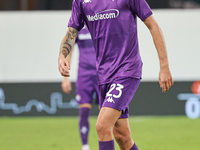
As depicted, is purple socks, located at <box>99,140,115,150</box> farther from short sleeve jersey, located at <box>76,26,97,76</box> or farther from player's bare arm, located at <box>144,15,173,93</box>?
short sleeve jersey, located at <box>76,26,97,76</box>

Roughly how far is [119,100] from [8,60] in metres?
6.31

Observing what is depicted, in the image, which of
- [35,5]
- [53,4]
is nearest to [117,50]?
[53,4]

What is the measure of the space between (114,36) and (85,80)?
220cm

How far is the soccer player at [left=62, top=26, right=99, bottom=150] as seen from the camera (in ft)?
17.8

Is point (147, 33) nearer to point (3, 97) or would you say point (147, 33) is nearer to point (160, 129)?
point (160, 129)

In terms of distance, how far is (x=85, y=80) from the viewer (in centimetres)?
561

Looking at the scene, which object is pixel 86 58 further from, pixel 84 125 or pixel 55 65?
pixel 55 65

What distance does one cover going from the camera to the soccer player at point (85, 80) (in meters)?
5.44

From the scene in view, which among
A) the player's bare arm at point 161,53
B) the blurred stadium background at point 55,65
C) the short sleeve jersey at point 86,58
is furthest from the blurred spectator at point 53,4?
the player's bare arm at point 161,53

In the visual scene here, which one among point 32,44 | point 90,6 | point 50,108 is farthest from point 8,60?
point 90,6

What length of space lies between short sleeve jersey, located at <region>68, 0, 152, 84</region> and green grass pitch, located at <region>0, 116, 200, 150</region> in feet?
7.07

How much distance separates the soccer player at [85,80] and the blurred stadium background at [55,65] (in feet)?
10.2

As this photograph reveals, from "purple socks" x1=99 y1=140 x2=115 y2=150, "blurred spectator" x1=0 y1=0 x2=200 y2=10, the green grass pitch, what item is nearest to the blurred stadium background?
"blurred spectator" x1=0 y1=0 x2=200 y2=10

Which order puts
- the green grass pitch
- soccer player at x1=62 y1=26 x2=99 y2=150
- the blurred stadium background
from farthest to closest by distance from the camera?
the blurred stadium background
the green grass pitch
soccer player at x1=62 y1=26 x2=99 y2=150
